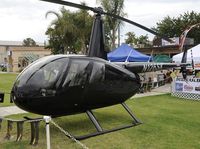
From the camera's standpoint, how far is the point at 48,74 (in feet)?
25.8

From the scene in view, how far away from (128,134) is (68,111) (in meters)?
1.91

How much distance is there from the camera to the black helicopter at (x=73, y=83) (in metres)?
7.72

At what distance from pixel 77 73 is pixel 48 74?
2.54ft

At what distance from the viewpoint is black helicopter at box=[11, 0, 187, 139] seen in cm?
772

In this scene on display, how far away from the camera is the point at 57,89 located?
25.6 feet

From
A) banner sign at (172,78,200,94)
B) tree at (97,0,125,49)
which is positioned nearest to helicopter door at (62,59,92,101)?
banner sign at (172,78,200,94)

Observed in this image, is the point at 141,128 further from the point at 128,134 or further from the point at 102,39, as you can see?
the point at 102,39

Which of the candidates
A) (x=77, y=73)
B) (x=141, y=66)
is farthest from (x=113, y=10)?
(x=77, y=73)

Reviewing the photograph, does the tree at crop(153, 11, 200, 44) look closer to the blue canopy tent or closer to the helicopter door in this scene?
the blue canopy tent

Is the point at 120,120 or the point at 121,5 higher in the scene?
the point at 121,5

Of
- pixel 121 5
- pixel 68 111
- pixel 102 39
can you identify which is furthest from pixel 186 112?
pixel 121 5

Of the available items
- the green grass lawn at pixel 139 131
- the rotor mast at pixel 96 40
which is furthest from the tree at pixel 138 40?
the rotor mast at pixel 96 40

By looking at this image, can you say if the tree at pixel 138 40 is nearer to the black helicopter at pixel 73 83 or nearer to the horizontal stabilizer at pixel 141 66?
the horizontal stabilizer at pixel 141 66

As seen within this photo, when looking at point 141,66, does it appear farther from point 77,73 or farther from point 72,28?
point 72,28
